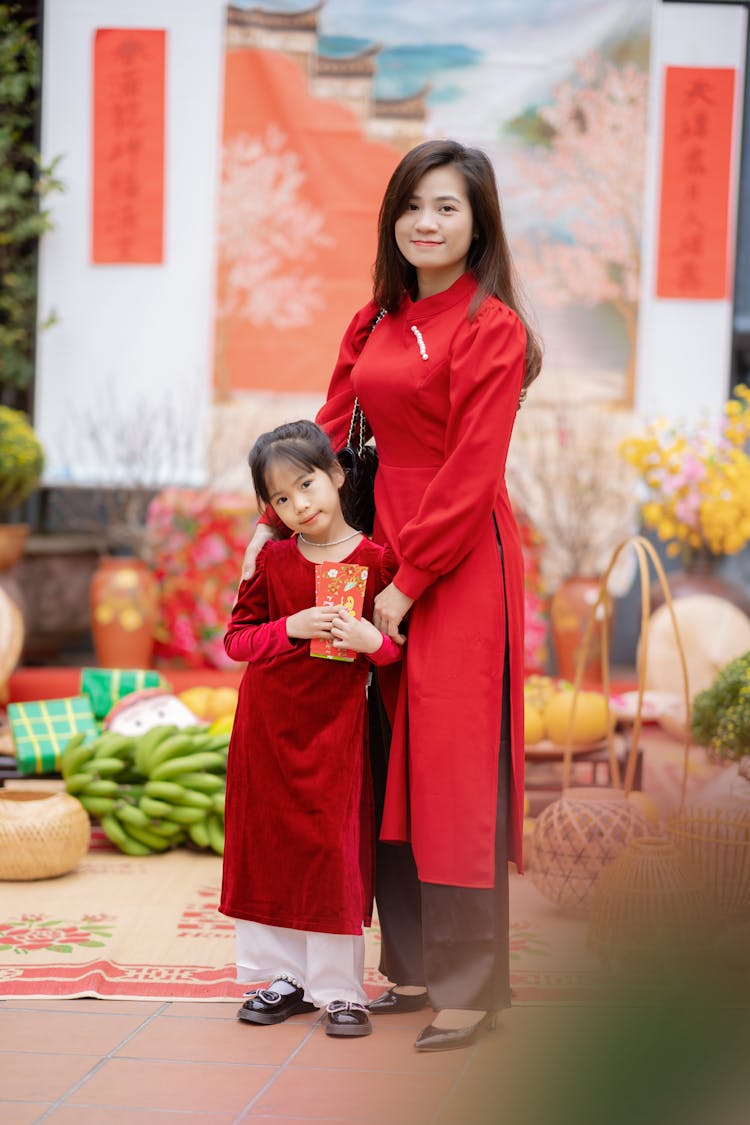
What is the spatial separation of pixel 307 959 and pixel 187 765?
3.86ft

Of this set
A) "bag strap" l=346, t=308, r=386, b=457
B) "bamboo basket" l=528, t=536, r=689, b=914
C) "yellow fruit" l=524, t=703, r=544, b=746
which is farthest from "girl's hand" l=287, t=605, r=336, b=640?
"yellow fruit" l=524, t=703, r=544, b=746

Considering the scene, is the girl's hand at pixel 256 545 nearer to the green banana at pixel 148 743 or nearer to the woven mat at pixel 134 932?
the woven mat at pixel 134 932

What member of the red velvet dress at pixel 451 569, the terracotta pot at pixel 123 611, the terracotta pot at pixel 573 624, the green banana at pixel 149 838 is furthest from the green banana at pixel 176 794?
the terracotta pot at pixel 573 624

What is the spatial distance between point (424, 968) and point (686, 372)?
384cm

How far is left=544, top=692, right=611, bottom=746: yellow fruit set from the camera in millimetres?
3672

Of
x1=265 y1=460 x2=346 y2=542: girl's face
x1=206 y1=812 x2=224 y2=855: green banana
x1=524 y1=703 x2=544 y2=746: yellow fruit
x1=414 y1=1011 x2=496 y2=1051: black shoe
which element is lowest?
x1=206 y1=812 x2=224 y2=855: green banana

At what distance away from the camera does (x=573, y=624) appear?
207 inches

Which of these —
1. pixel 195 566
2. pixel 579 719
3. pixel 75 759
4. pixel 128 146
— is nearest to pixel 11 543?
pixel 195 566

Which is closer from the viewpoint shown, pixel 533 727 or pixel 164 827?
pixel 164 827

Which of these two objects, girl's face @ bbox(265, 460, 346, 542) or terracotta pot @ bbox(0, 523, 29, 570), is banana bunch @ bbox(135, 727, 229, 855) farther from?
terracotta pot @ bbox(0, 523, 29, 570)

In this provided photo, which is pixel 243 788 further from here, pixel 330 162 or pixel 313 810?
pixel 330 162

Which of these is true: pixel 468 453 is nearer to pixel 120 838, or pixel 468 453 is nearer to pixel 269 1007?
pixel 269 1007

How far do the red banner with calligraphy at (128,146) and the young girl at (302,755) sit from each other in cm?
362

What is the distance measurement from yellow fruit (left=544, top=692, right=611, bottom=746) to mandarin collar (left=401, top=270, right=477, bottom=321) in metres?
1.64
